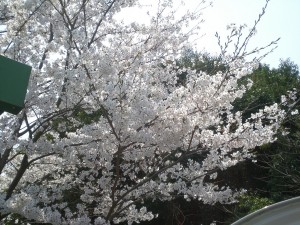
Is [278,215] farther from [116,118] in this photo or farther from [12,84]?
[116,118]

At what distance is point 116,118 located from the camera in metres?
4.06

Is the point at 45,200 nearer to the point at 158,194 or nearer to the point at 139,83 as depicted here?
the point at 158,194

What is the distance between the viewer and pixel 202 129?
451cm

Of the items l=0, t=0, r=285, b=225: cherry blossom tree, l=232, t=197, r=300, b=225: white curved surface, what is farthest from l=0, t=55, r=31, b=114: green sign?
l=0, t=0, r=285, b=225: cherry blossom tree

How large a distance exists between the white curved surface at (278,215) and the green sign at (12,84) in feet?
3.28

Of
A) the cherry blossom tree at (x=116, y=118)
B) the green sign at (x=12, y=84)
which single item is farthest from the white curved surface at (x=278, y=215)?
the cherry blossom tree at (x=116, y=118)

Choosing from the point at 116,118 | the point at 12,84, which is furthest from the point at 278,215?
the point at 116,118

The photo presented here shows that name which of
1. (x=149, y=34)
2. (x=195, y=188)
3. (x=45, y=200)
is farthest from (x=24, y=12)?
(x=195, y=188)

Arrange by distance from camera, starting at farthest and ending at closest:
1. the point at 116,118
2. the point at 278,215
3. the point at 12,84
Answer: the point at 116,118
the point at 278,215
the point at 12,84

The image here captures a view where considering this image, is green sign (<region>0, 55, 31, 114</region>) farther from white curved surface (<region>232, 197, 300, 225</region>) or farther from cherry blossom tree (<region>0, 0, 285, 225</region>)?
cherry blossom tree (<region>0, 0, 285, 225</region>)

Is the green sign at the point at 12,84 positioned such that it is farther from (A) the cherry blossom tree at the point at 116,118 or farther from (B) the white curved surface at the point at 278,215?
(A) the cherry blossom tree at the point at 116,118

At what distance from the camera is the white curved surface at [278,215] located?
176cm

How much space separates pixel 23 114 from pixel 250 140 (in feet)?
8.19

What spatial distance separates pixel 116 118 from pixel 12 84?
255 centimetres
